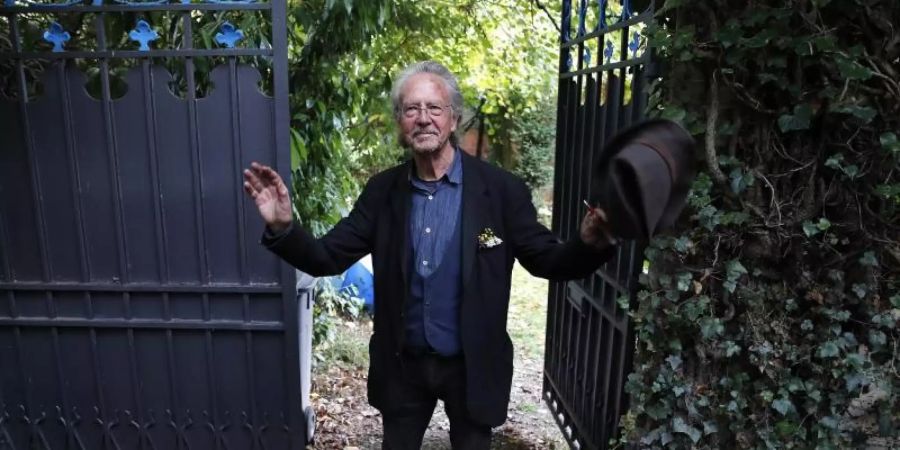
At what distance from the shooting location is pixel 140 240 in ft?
7.95

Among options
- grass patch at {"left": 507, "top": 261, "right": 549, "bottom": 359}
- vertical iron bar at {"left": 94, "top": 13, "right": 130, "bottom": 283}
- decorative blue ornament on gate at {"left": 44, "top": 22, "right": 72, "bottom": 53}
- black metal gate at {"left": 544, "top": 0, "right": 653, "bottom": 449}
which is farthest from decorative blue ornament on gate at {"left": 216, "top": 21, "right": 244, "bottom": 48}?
grass patch at {"left": 507, "top": 261, "right": 549, "bottom": 359}

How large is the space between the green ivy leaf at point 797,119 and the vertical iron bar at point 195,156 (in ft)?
6.76

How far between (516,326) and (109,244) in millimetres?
4130

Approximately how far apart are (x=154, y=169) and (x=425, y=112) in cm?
123

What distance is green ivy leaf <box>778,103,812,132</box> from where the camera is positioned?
162cm

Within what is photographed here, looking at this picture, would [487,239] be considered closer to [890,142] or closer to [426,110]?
[426,110]

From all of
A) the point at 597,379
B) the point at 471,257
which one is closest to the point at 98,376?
the point at 471,257

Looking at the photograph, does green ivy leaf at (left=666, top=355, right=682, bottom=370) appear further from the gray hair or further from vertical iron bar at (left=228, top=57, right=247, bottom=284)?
vertical iron bar at (left=228, top=57, right=247, bottom=284)

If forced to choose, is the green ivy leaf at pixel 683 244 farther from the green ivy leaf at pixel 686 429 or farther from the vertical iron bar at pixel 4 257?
the vertical iron bar at pixel 4 257

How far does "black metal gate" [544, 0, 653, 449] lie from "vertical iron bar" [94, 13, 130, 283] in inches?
71.8

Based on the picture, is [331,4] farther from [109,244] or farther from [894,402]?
[894,402]

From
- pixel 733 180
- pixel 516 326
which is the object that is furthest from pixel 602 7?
pixel 516 326

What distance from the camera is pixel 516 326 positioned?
19.2ft

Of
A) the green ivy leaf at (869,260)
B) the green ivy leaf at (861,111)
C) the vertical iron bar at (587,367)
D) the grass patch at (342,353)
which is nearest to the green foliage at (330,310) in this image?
the grass patch at (342,353)
